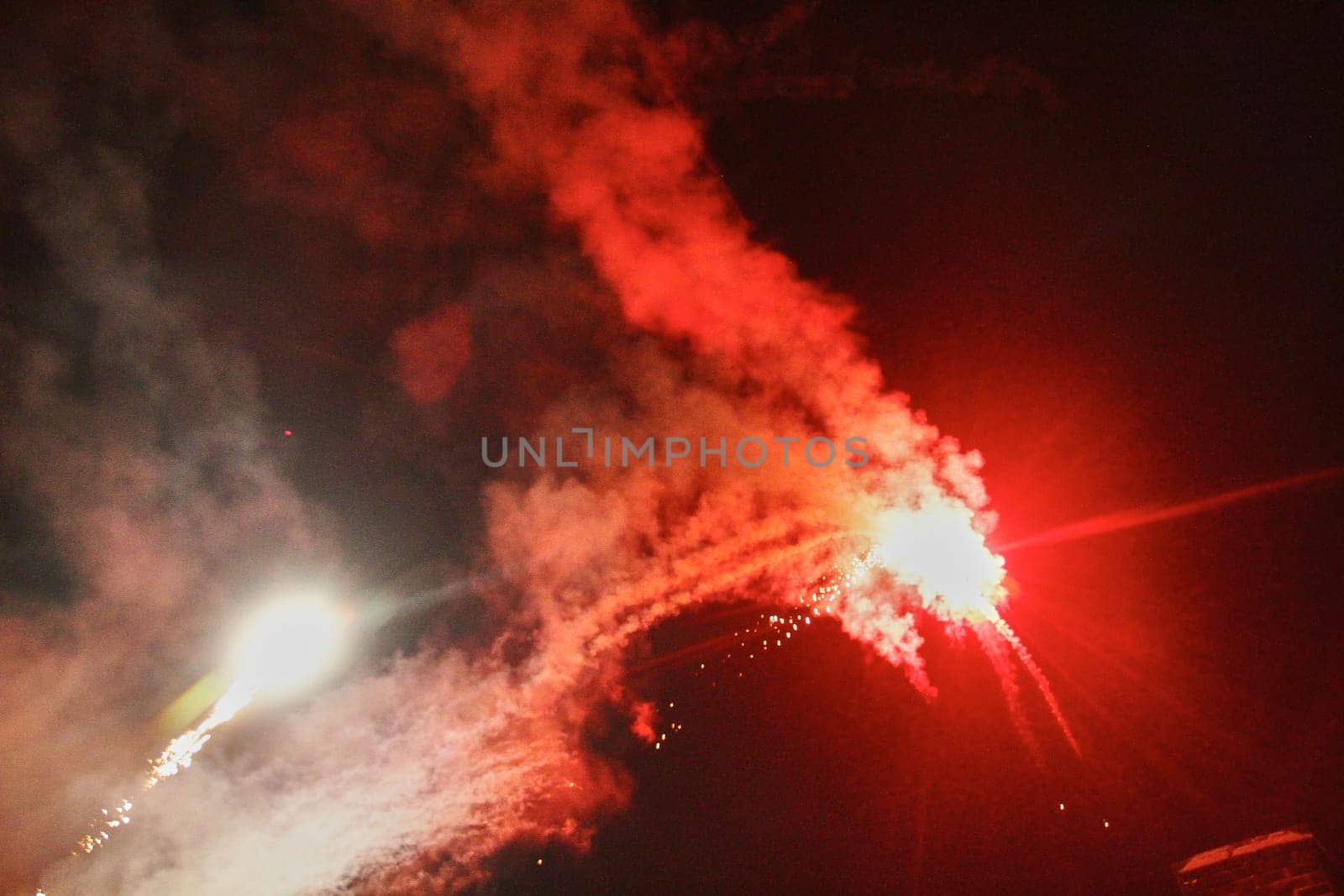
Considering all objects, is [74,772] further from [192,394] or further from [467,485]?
[467,485]

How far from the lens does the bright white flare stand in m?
7.49

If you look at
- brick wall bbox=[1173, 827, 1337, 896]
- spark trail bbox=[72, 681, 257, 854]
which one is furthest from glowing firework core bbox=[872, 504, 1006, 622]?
spark trail bbox=[72, 681, 257, 854]

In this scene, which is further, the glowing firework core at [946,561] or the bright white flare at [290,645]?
the bright white flare at [290,645]

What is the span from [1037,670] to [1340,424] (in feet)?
11.0

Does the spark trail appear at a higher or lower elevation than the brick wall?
higher

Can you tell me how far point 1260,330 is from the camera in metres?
6.23

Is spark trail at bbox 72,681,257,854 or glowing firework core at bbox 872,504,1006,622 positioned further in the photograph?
spark trail at bbox 72,681,257,854

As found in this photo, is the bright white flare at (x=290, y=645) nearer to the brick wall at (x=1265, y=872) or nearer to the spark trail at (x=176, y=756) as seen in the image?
the spark trail at (x=176, y=756)

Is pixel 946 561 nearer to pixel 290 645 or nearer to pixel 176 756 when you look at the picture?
pixel 290 645

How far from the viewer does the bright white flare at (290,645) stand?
749cm

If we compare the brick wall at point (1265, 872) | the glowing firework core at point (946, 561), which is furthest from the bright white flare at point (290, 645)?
the brick wall at point (1265, 872)

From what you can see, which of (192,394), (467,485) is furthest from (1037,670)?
(192,394)

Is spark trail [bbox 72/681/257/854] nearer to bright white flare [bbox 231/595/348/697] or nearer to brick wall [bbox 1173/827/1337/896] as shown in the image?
bright white flare [bbox 231/595/348/697]

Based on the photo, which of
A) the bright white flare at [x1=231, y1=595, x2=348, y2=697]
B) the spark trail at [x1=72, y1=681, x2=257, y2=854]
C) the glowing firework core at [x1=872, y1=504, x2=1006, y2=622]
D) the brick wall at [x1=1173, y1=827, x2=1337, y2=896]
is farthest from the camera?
the bright white flare at [x1=231, y1=595, x2=348, y2=697]
